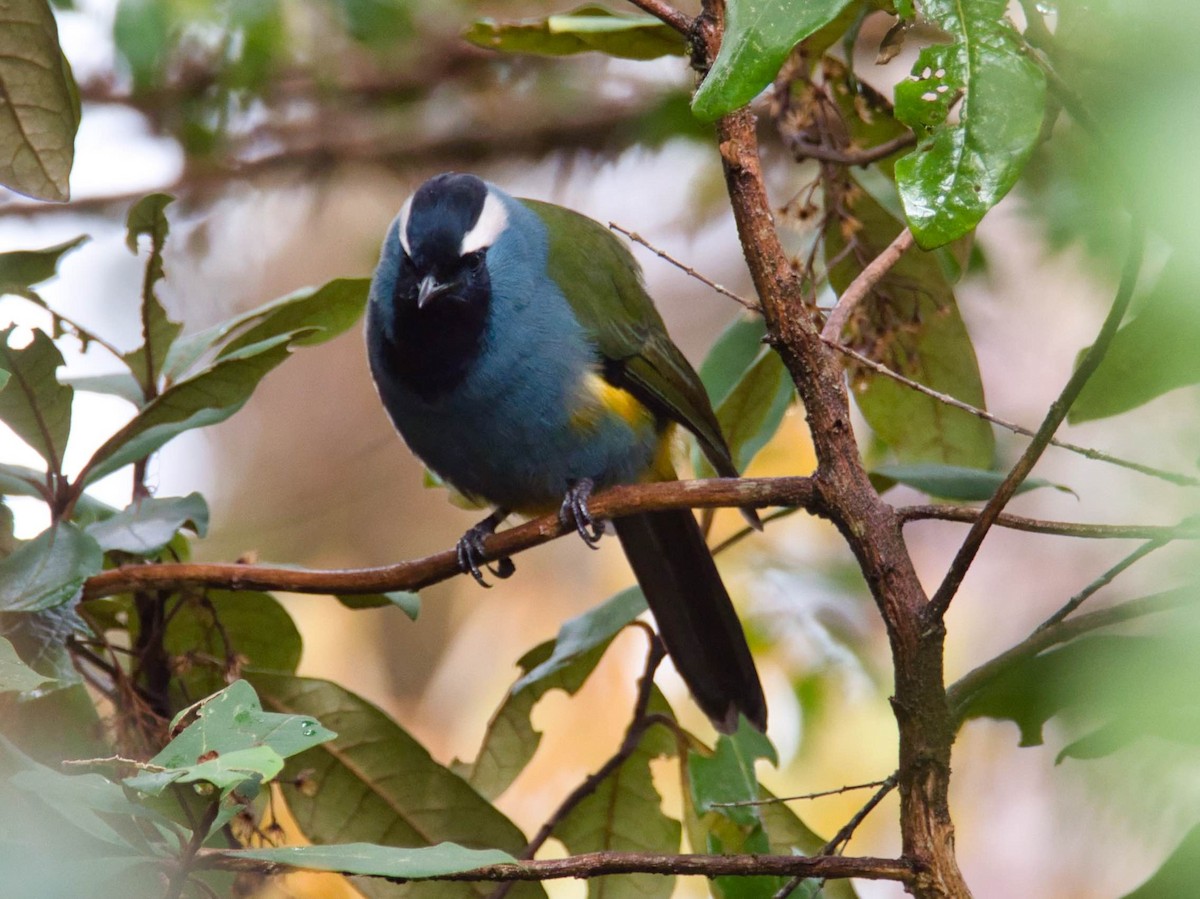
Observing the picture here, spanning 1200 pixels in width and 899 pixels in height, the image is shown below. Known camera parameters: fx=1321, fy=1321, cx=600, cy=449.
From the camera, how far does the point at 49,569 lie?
182 cm

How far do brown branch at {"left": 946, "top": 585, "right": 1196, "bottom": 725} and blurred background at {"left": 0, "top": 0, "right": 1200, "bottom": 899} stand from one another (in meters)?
0.08

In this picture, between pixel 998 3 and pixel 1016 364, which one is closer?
pixel 998 3

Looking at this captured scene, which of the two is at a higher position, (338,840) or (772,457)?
(772,457)

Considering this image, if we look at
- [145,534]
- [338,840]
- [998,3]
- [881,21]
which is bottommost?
[338,840]

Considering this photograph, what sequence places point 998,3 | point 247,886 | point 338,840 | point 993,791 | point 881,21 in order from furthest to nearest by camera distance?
1. point 993,791
2. point 881,21
3. point 338,840
4. point 247,886
5. point 998,3

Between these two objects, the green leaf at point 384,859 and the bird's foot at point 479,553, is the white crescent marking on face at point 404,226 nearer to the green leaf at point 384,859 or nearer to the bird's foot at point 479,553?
the bird's foot at point 479,553

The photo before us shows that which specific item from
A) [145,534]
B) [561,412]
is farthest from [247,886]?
[561,412]

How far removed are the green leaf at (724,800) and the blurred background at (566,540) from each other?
0.55 meters

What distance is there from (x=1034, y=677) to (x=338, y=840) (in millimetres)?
1119

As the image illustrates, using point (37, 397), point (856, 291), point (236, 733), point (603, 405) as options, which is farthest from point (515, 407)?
point (236, 733)

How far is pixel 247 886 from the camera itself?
6.60 feet

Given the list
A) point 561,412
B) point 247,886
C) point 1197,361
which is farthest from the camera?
point 561,412

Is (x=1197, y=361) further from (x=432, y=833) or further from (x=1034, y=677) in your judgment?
(x=432, y=833)

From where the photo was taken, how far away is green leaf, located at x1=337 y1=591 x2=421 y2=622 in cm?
212
